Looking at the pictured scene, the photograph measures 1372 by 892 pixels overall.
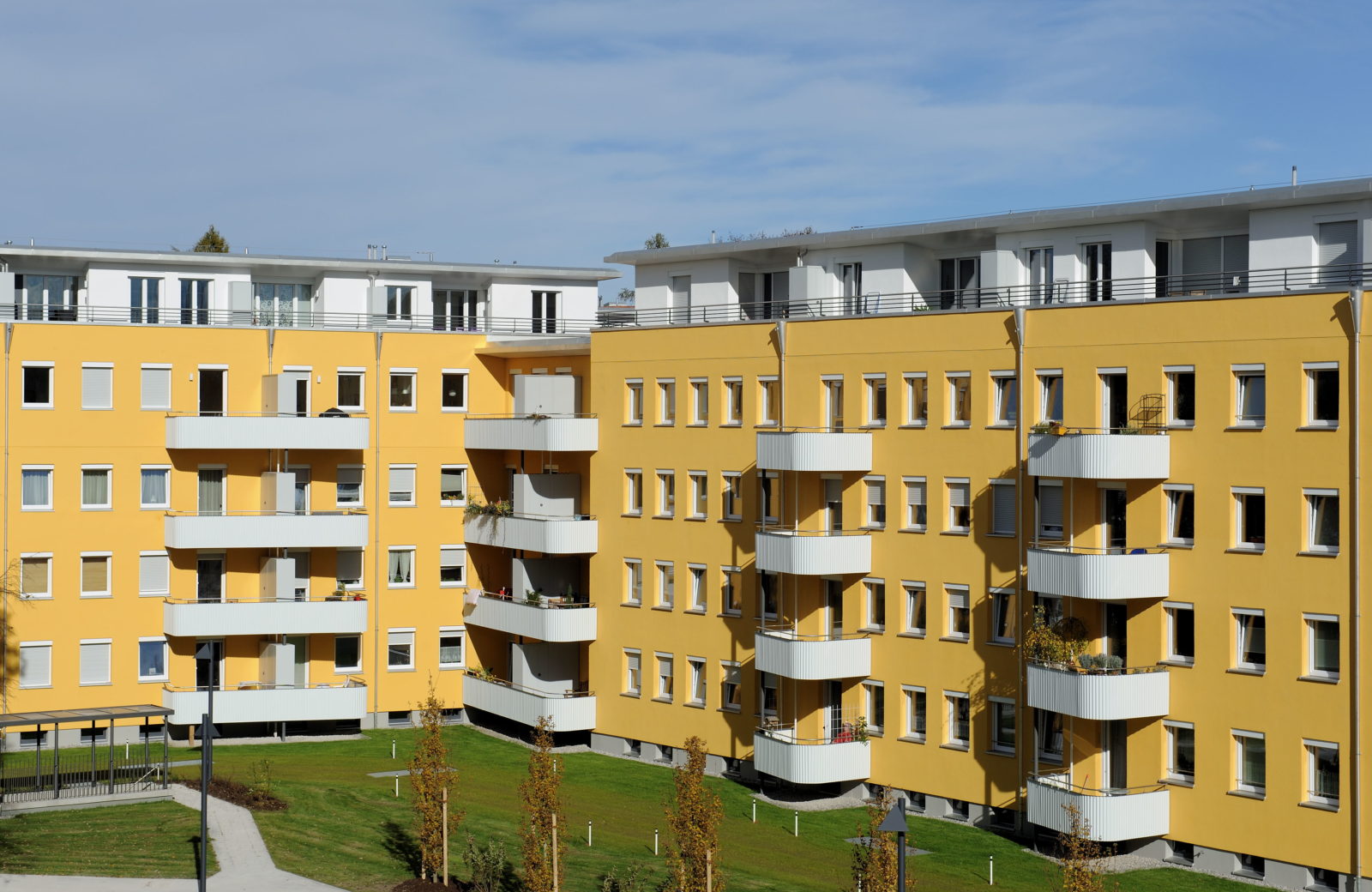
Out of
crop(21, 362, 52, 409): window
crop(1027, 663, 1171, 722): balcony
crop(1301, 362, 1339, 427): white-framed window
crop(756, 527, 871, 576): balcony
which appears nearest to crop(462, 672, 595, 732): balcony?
crop(756, 527, 871, 576): balcony

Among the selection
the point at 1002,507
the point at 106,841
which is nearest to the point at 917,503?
the point at 1002,507

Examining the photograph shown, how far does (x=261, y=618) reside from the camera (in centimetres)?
4938

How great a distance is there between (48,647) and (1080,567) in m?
30.2

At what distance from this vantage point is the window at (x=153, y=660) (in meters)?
49.5

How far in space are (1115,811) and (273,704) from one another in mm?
25833

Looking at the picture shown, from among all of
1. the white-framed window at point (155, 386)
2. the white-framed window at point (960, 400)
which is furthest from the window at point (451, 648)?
the white-framed window at point (960, 400)

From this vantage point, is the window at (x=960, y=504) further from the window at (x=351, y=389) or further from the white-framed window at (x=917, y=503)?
the window at (x=351, y=389)

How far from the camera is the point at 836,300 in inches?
1767

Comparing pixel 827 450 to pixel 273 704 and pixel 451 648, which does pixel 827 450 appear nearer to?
pixel 451 648

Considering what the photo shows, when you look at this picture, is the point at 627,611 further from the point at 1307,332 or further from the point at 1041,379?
the point at 1307,332

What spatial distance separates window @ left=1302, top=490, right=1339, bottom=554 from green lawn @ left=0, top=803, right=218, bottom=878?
77.2ft

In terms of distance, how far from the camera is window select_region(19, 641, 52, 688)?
48156 mm

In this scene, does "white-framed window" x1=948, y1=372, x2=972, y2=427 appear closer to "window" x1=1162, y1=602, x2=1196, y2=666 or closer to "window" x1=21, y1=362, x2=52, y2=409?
"window" x1=1162, y1=602, x2=1196, y2=666

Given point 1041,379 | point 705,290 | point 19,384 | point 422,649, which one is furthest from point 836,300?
point 19,384
